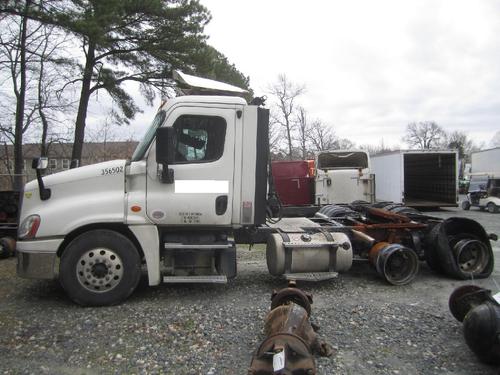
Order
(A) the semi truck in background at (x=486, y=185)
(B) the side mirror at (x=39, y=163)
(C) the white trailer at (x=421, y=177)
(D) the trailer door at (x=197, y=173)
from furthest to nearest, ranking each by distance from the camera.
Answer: (A) the semi truck in background at (x=486, y=185)
(C) the white trailer at (x=421, y=177)
(D) the trailer door at (x=197, y=173)
(B) the side mirror at (x=39, y=163)

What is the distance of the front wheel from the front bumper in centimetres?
15

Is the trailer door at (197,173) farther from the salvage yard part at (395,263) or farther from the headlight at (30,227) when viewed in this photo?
the salvage yard part at (395,263)

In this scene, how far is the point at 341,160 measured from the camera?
15.9 meters

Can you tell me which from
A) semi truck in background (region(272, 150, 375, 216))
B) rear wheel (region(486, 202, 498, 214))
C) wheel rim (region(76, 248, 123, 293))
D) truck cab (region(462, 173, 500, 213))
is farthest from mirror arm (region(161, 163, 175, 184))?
rear wheel (region(486, 202, 498, 214))

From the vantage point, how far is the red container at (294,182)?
15711 mm

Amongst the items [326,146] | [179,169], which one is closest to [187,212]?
[179,169]

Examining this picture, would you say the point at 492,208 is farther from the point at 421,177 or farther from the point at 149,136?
the point at 149,136

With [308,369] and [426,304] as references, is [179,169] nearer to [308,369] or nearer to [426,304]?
[308,369]

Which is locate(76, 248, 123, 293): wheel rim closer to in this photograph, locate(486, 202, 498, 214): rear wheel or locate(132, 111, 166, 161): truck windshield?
locate(132, 111, 166, 161): truck windshield

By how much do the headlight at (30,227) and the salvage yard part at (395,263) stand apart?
4.54 metres

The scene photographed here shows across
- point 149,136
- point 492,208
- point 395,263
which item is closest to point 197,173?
point 149,136

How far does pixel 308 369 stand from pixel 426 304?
2.93 metres

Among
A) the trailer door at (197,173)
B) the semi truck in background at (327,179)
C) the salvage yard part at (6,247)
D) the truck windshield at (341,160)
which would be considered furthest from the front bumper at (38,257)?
the truck windshield at (341,160)

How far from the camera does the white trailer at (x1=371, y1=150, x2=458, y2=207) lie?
716 inches
